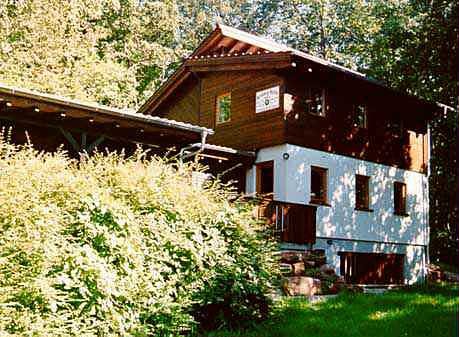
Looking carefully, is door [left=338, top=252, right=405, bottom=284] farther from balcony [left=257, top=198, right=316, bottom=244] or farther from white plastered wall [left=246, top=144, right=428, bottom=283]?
balcony [left=257, top=198, right=316, bottom=244]

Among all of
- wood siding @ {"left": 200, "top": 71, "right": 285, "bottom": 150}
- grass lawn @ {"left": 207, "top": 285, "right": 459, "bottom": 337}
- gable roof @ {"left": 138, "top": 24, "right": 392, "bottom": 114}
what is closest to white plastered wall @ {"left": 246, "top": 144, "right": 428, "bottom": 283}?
wood siding @ {"left": 200, "top": 71, "right": 285, "bottom": 150}

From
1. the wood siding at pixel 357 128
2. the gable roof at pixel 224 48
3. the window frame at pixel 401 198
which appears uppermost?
the gable roof at pixel 224 48

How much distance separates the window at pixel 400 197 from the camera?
1969 centimetres

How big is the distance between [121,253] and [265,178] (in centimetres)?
1083

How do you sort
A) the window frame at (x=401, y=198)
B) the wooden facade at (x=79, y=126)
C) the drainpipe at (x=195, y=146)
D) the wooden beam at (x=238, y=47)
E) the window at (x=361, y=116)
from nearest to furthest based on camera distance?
the wooden facade at (x=79, y=126)
the drainpipe at (x=195, y=146)
the window at (x=361, y=116)
the wooden beam at (x=238, y=47)
the window frame at (x=401, y=198)

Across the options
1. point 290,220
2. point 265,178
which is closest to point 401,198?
point 265,178

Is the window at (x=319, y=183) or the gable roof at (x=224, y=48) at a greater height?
the gable roof at (x=224, y=48)

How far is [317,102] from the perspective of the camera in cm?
1728

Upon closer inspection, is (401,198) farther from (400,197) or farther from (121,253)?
(121,253)

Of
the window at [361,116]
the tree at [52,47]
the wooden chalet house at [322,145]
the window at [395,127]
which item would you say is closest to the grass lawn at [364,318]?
the wooden chalet house at [322,145]

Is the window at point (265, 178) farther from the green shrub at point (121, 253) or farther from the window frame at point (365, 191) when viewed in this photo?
the green shrub at point (121, 253)

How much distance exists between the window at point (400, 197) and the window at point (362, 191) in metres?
1.71

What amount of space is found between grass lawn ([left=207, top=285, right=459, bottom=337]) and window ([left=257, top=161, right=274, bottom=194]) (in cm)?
714

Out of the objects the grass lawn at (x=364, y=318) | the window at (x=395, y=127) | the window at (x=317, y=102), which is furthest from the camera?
the window at (x=395, y=127)
